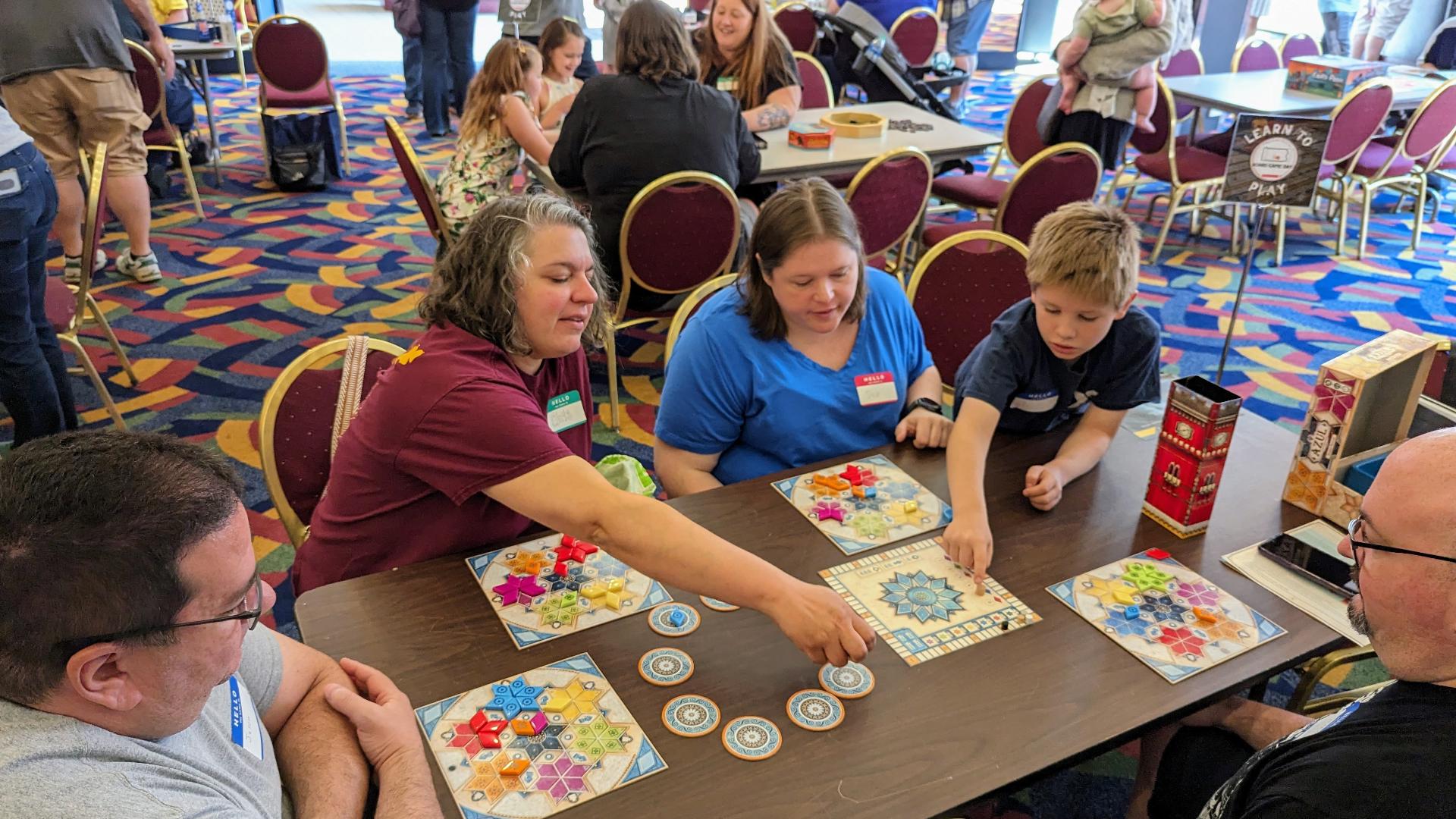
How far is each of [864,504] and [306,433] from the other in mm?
1096

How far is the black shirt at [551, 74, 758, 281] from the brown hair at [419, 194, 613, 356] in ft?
5.50

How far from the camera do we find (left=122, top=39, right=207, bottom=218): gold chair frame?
507 cm

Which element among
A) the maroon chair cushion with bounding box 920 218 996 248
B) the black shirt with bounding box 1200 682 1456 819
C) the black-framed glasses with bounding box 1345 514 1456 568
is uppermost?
the black-framed glasses with bounding box 1345 514 1456 568

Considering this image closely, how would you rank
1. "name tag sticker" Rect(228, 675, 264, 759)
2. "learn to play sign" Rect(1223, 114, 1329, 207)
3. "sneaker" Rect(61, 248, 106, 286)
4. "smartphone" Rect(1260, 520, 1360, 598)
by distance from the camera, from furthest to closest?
1. "sneaker" Rect(61, 248, 106, 286)
2. "learn to play sign" Rect(1223, 114, 1329, 207)
3. "smartphone" Rect(1260, 520, 1360, 598)
4. "name tag sticker" Rect(228, 675, 264, 759)

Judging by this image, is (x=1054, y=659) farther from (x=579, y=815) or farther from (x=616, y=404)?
(x=616, y=404)

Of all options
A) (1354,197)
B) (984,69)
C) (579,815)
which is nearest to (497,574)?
(579,815)

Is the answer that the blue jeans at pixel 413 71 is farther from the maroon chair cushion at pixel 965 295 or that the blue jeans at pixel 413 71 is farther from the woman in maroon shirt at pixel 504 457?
the woman in maroon shirt at pixel 504 457

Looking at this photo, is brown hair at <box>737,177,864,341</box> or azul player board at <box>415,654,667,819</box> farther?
brown hair at <box>737,177,864,341</box>

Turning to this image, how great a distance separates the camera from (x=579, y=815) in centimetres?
112

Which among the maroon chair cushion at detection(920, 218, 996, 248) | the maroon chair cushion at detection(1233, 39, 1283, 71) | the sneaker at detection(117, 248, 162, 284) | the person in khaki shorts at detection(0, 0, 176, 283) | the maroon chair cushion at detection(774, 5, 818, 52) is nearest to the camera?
the person in khaki shorts at detection(0, 0, 176, 283)

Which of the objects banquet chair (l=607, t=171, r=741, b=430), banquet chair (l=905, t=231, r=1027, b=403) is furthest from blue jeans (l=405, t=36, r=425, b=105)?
banquet chair (l=905, t=231, r=1027, b=403)

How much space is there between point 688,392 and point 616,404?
5.31ft

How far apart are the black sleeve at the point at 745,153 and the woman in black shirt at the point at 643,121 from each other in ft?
0.14

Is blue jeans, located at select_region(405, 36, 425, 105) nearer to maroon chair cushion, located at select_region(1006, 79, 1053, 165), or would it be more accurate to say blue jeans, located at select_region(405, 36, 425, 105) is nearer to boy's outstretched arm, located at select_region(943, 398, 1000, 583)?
maroon chair cushion, located at select_region(1006, 79, 1053, 165)
